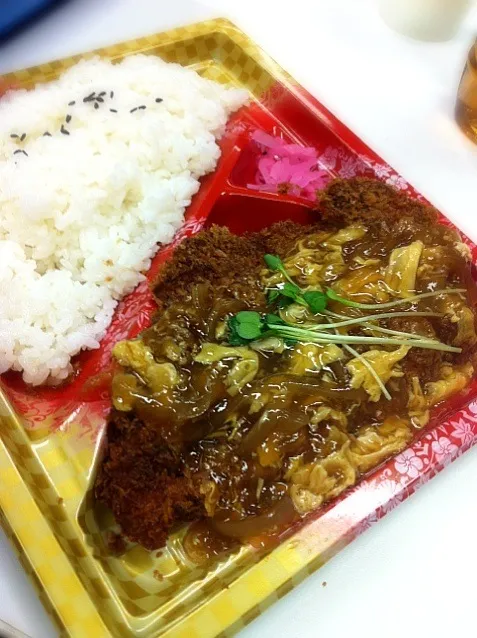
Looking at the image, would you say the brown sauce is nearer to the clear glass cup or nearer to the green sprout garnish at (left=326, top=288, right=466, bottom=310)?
the green sprout garnish at (left=326, top=288, right=466, bottom=310)

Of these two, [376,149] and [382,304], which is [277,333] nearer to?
[382,304]

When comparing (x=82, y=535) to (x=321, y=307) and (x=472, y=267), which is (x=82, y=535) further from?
(x=472, y=267)

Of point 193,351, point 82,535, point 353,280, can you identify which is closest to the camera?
point 82,535

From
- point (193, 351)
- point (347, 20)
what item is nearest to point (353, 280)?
point (193, 351)

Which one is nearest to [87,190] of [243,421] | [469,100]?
[243,421]

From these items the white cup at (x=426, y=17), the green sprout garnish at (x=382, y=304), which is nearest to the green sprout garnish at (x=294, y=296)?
the green sprout garnish at (x=382, y=304)

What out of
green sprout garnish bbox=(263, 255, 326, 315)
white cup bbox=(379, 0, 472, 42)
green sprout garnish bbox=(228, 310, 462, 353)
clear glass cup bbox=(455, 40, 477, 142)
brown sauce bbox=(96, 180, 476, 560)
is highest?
white cup bbox=(379, 0, 472, 42)

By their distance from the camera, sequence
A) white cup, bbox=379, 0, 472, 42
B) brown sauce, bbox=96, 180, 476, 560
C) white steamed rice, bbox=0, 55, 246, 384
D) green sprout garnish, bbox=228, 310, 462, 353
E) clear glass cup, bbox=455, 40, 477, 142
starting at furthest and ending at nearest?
white cup, bbox=379, 0, 472, 42 → clear glass cup, bbox=455, 40, 477, 142 → white steamed rice, bbox=0, 55, 246, 384 → green sprout garnish, bbox=228, 310, 462, 353 → brown sauce, bbox=96, 180, 476, 560

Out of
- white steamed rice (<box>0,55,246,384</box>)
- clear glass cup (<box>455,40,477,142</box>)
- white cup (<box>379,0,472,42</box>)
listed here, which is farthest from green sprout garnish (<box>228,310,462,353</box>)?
white cup (<box>379,0,472,42</box>)
